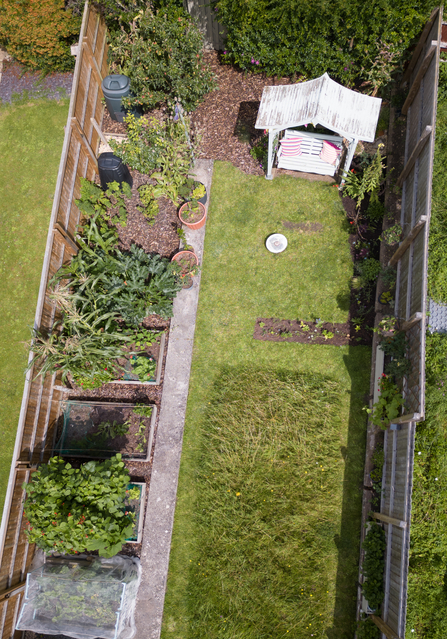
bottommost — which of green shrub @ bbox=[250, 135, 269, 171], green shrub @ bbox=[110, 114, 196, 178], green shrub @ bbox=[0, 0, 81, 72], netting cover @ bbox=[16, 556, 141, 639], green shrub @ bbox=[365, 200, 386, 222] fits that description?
netting cover @ bbox=[16, 556, 141, 639]

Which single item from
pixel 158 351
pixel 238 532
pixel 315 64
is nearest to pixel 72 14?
pixel 315 64

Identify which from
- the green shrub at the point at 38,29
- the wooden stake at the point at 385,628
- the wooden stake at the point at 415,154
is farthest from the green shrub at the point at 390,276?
the green shrub at the point at 38,29

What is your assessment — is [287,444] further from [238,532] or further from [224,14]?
[224,14]

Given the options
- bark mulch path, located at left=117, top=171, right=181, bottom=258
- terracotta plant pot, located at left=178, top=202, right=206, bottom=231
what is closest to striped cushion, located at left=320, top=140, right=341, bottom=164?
terracotta plant pot, located at left=178, top=202, right=206, bottom=231

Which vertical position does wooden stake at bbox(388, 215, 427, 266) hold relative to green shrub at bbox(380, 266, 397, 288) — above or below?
above

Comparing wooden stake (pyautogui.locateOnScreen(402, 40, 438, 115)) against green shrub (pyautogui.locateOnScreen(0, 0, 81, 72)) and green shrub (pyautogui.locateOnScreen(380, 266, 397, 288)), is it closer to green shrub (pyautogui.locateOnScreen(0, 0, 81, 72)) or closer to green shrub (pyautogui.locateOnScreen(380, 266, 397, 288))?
green shrub (pyautogui.locateOnScreen(380, 266, 397, 288))

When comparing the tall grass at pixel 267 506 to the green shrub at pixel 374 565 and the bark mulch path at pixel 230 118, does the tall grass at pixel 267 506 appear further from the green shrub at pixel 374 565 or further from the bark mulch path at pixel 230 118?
the bark mulch path at pixel 230 118

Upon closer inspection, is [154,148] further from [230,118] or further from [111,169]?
[230,118]

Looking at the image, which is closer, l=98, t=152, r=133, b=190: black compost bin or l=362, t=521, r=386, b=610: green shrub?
l=362, t=521, r=386, b=610: green shrub
